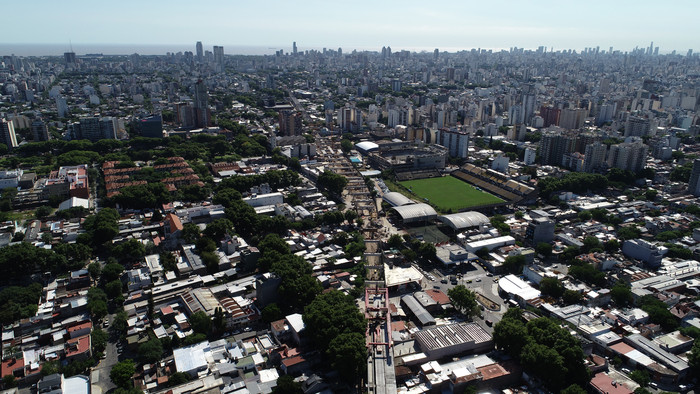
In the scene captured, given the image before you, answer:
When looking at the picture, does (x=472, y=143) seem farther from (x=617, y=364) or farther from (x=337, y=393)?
(x=337, y=393)

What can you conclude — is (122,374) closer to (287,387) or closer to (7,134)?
(287,387)

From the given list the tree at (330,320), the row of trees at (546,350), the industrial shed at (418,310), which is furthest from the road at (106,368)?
the row of trees at (546,350)

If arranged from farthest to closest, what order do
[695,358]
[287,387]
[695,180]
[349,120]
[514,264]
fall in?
[349,120] → [695,180] → [514,264] → [695,358] → [287,387]

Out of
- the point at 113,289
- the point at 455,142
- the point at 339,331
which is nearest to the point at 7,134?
the point at 113,289

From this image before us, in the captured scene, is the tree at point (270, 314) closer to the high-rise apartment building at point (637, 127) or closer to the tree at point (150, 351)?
the tree at point (150, 351)

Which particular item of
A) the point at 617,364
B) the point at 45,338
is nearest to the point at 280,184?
the point at 45,338

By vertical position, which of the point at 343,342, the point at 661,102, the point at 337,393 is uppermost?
the point at 661,102
